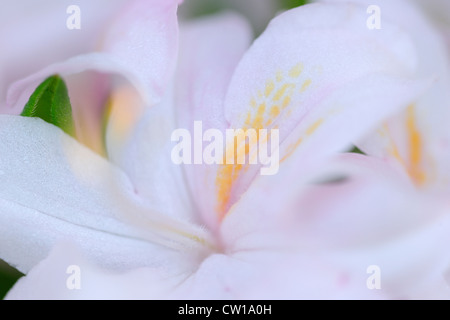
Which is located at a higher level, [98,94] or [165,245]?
[98,94]

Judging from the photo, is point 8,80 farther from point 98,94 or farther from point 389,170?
point 389,170

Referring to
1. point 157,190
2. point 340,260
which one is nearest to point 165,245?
point 157,190

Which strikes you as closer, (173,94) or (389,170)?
(389,170)

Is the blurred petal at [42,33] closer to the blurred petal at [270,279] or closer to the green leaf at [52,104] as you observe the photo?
the green leaf at [52,104]

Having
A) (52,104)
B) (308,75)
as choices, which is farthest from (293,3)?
(52,104)

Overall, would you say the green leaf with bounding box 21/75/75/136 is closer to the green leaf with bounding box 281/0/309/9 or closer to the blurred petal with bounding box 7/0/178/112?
the blurred petal with bounding box 7/0/178/112

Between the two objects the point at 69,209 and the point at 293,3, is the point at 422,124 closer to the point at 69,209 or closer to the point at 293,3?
the point at 293,3
